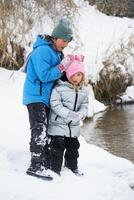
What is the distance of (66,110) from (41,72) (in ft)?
1.39

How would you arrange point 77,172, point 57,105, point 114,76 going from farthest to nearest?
point 114,76
point 77,172
point 57,105

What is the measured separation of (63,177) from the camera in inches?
202

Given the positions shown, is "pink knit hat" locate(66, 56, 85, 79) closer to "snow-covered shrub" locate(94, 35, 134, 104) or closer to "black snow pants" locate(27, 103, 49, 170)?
"black snow pants" locate(27, 103, 49, 170)

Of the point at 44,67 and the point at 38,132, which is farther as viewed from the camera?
the point at 38,132

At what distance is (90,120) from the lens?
388 inches

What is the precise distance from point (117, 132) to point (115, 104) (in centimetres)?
246

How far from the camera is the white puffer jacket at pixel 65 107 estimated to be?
199 inches

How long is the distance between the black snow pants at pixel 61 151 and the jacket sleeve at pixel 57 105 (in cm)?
25

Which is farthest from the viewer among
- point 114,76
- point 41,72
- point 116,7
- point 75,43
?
point 116,7

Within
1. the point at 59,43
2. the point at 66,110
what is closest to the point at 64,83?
the point at 66,110

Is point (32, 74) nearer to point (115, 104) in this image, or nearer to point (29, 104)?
point (29, 104)

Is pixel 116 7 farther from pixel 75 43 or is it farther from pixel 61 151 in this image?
pixel 61 151

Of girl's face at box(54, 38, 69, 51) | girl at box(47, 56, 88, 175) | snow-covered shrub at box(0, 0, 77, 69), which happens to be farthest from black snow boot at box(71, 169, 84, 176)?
snow-covered shrub at box(0, 0, 77, 69)

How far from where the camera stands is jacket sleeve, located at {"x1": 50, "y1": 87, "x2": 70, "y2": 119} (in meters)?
5.04
